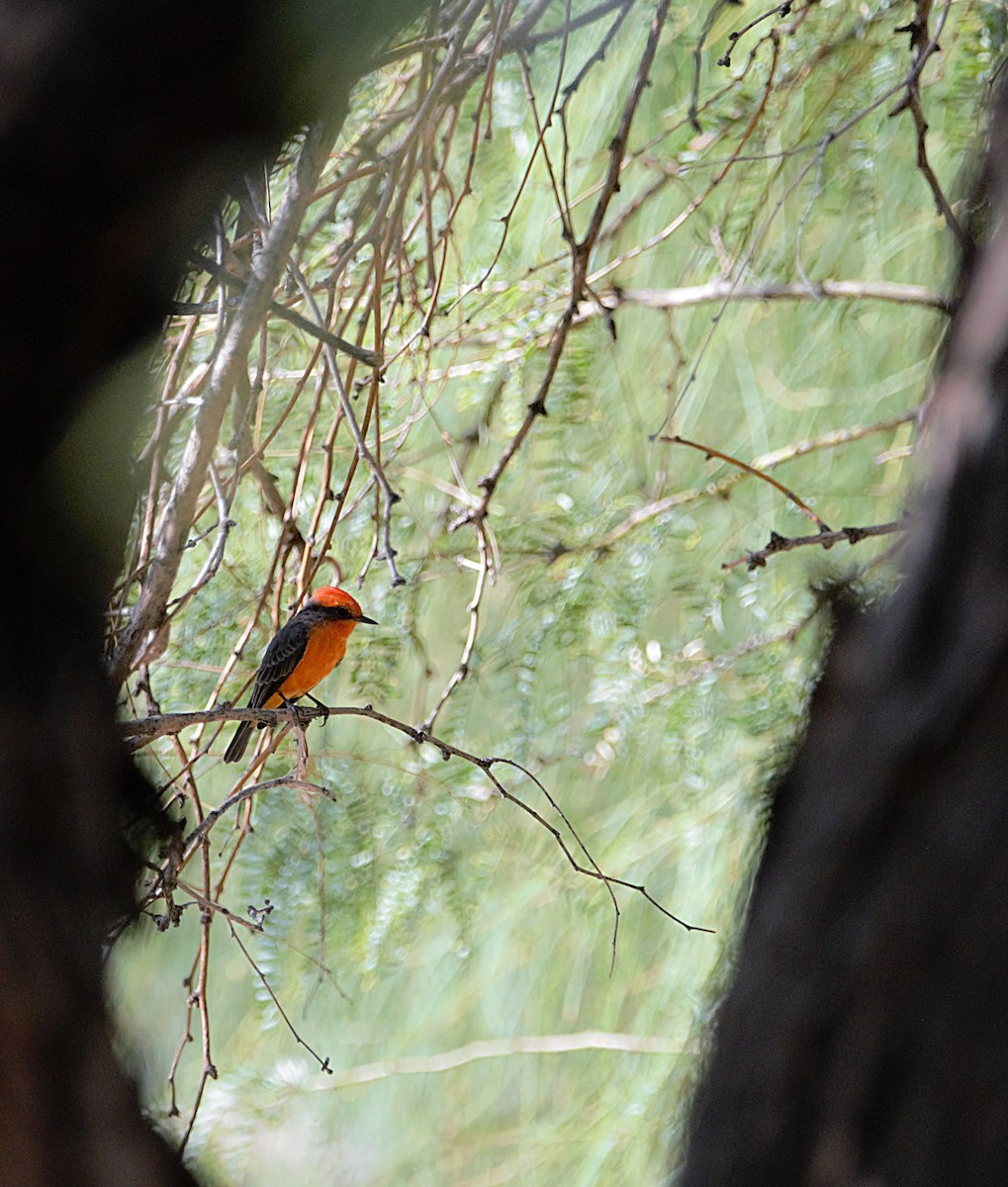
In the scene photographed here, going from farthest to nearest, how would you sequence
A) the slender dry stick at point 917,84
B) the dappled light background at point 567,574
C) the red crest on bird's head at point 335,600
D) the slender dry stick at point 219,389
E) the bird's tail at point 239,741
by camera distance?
the bird's tail at point 239,741, the red crest on bird's head at point 335,600, the dappled light background at point 567,574, the slender dry stick at point 917,84, the slender dry stick at point 219,389

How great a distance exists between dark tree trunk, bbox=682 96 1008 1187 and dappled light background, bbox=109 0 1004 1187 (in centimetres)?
173

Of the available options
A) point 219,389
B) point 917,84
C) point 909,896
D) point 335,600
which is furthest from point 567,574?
point 909,896

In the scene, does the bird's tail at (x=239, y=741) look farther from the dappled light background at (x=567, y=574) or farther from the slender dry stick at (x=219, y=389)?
the slender dry stick at (x=219, y=389)

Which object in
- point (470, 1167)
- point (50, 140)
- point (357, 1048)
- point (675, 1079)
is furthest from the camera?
point (357, 1048)

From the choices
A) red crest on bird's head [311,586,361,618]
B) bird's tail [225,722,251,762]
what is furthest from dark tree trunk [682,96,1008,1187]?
bird's tail [225,722,251,762]

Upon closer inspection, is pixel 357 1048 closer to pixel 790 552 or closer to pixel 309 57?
pixel 790 552

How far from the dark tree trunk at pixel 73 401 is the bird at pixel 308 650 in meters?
1.81

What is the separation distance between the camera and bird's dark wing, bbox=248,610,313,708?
257 centimetres

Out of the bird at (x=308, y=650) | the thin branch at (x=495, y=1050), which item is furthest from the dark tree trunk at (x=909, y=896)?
the thin branch at (x=495, y=1050)

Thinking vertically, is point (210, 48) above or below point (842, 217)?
below

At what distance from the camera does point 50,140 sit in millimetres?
585

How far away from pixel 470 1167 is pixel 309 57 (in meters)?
2.57

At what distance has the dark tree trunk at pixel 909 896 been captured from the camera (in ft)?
1.98

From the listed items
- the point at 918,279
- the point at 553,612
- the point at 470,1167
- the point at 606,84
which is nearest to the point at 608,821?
the point at 553,612
